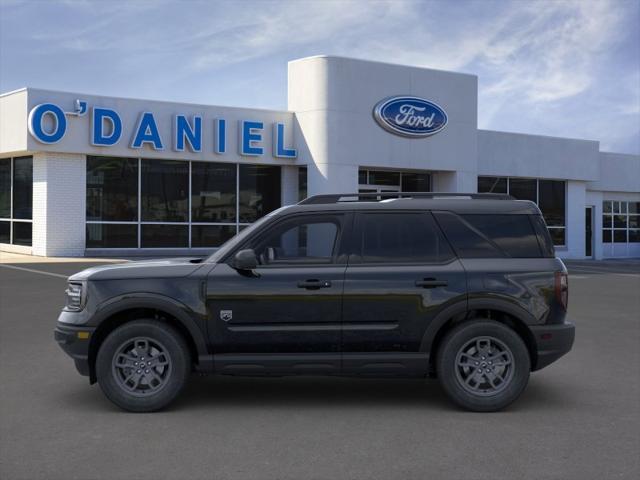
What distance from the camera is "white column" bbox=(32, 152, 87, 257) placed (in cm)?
2348

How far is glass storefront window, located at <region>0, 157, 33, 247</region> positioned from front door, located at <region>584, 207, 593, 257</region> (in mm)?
23828

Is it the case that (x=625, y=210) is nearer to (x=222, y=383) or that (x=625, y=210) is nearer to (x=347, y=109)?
(x=347, y=109)

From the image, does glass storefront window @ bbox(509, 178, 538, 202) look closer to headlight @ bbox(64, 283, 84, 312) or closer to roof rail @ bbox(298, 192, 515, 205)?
roof rail @ bbox(298, 192, 515, 205)

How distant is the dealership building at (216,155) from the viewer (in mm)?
23609

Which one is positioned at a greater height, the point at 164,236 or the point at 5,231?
the point at 5,231

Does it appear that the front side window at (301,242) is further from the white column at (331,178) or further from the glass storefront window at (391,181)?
the glass storefront window at (391,181)

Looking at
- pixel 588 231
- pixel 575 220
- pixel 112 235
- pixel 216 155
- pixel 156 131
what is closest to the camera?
pixel 156 131

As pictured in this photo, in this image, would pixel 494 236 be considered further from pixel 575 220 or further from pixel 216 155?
pixel 575 220

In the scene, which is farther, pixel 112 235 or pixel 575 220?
pixel 575 220

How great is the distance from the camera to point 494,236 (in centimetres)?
648

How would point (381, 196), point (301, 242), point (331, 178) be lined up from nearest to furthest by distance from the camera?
point (301, 242)
point (381, 196)
point (331, 178)

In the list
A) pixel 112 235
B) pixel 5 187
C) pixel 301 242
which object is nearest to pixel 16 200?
pixel 5 187

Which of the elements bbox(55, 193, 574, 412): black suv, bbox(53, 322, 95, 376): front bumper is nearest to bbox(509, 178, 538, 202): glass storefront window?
bbox(55, 193, 574, 412): black suv

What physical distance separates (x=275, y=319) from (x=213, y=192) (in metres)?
20.4
